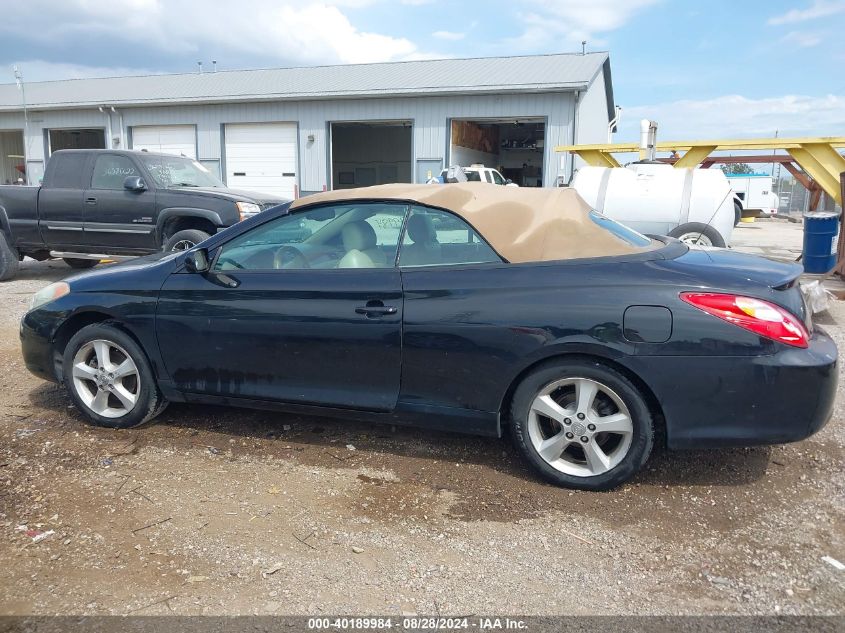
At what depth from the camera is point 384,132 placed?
107ft

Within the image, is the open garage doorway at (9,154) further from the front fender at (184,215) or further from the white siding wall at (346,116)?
the front fender at (184,215)

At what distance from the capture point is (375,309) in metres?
3.59

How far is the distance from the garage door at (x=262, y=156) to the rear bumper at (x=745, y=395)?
20328mm

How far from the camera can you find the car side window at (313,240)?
3889 millimetres

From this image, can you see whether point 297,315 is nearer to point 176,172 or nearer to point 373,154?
point 176,172

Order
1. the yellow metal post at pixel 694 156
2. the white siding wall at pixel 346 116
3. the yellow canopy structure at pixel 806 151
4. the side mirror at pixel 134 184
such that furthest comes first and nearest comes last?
the white siding wall at pixel 346 116 < the yellow metal post at pixel 694 156 < the yellow canopy structure at pixel 806 151 < the side mirror at pixel 134 184

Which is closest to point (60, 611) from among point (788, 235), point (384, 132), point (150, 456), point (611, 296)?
point (150, 456)

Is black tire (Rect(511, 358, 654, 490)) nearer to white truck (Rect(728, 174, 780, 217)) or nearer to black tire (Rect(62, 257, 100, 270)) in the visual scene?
black tire (Rect(62, 257, 100, 270))

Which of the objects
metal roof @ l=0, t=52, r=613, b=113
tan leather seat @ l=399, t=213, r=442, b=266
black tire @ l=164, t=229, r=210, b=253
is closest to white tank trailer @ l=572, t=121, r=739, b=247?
black tire @ l=164, t=229, r=210, b=253

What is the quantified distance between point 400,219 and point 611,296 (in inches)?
49.9

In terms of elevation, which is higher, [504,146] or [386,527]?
[504,146]

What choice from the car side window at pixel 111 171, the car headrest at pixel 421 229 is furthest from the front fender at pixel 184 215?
the car headrest at pixel 421 229

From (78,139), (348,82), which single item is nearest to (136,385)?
(348,82)

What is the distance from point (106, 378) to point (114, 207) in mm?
6078
